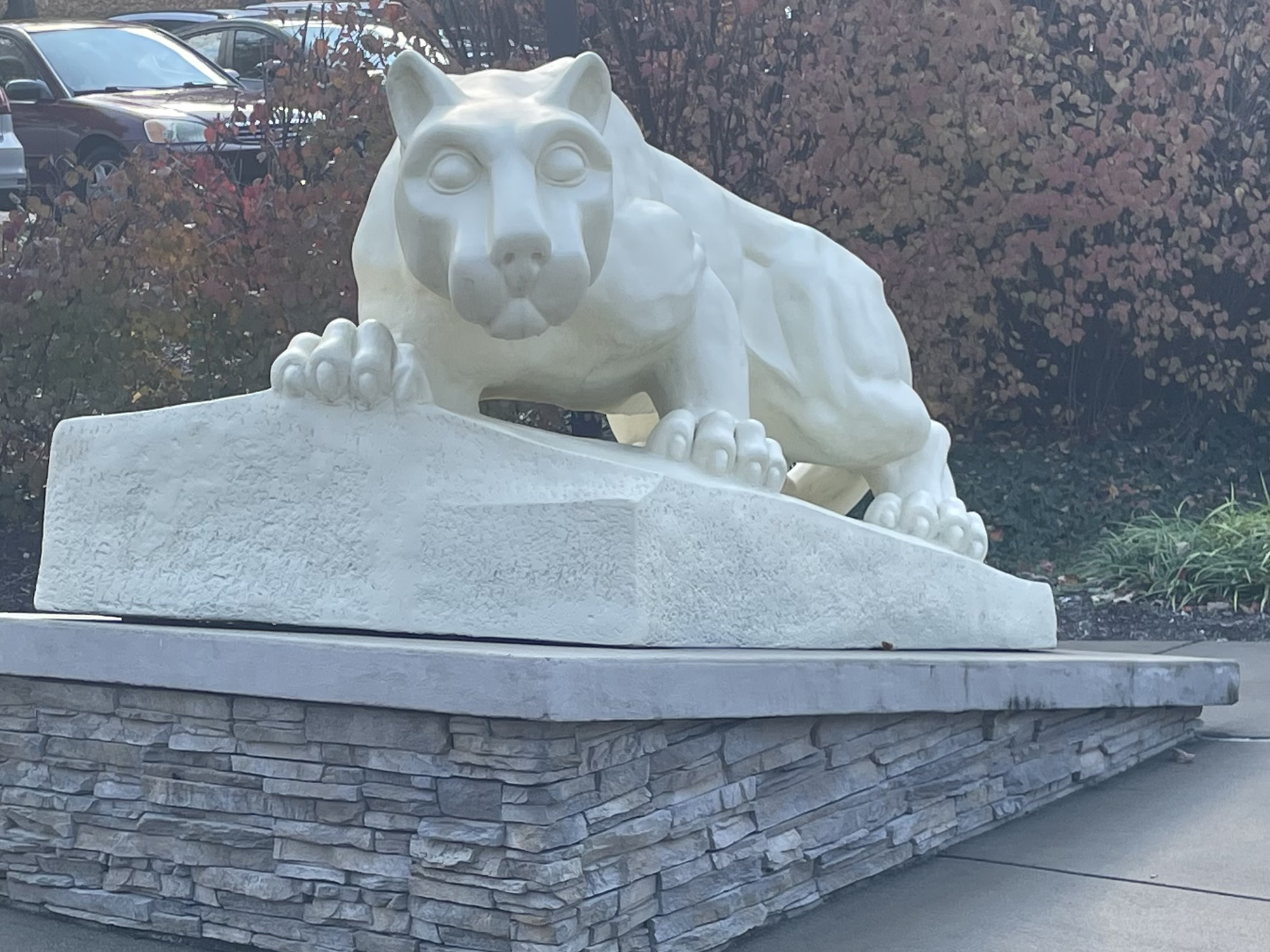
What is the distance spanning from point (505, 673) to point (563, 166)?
41.3 inches

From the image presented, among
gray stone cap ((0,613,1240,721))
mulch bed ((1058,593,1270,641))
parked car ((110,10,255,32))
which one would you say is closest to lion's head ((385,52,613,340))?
gray stone cap ((0,613,1240,721))

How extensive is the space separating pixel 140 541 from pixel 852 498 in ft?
7.08

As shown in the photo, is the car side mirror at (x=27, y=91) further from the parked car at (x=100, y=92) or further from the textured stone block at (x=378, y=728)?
the textured stone block at (x=378, y=728)

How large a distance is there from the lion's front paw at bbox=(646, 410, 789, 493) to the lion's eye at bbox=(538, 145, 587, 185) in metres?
0.68

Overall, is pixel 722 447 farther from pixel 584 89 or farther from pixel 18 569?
pixel 18 569

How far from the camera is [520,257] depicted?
3.05m

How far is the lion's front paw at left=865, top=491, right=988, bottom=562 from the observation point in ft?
14.2

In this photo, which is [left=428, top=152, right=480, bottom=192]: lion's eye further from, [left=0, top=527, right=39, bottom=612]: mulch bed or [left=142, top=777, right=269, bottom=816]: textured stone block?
[left=0, top=527, right=39, bottom=612]: mulch bed

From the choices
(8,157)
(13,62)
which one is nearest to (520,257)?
(8,157)

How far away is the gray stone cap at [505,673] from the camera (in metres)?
2.75

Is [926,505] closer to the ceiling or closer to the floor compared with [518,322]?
closer to the floor

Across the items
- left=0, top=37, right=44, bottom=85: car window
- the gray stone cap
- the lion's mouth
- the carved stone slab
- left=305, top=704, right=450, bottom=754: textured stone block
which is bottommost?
left=305, top=704, right=450, bottom=754: textured stone block

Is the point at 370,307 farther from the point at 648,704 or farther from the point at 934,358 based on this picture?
the point at 934,358

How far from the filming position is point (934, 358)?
811 centimetres
